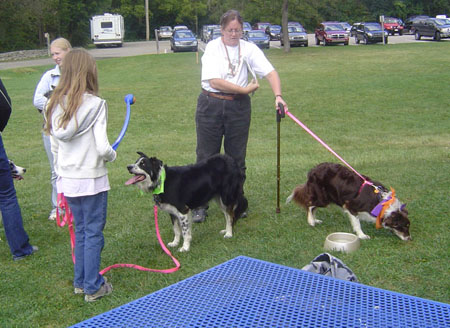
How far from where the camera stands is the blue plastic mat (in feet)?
8.04

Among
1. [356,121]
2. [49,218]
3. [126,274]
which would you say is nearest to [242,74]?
[126,274]

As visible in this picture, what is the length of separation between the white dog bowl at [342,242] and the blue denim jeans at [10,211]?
9.16ft

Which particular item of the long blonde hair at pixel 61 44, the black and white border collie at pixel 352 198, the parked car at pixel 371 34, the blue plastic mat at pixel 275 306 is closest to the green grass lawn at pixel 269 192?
the black and white border collie at pixel 352 198

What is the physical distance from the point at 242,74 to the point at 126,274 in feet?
7.62

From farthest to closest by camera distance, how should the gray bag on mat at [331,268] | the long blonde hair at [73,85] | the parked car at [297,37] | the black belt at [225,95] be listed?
1. the parked car at [297,37]
2. the black belt at [225,95]
3. the gray bag on mat at [331,268]
4. the long blonde hair at [73,85]

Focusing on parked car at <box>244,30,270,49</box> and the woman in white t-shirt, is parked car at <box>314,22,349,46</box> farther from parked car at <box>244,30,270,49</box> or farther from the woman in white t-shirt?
the woman in white t-shirt

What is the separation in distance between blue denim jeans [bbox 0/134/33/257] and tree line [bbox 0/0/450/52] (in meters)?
31.3

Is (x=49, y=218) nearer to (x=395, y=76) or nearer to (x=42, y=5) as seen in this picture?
(x=395, y=76)

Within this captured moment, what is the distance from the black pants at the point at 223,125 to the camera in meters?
5.34

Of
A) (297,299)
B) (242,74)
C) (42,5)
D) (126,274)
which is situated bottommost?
(126,274)

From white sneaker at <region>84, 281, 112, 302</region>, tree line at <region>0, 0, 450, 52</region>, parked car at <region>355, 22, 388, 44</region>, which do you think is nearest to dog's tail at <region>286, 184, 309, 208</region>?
white sneaker at <region>84, 281, 112, 302</region>

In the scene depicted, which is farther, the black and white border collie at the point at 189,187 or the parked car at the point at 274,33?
the parked car at the point at 274,33

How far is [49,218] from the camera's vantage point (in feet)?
19.3

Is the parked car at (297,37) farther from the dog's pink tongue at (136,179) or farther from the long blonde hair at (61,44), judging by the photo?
the dog's pink tongue at (136,179)
